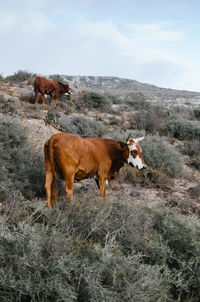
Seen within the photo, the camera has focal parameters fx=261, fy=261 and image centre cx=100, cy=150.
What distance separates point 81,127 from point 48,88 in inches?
166

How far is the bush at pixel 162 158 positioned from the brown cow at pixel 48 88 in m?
7.32

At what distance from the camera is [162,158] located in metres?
7.99

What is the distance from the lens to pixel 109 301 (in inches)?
80.0

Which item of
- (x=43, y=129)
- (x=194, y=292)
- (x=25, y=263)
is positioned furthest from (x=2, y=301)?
(x=43, y=129)

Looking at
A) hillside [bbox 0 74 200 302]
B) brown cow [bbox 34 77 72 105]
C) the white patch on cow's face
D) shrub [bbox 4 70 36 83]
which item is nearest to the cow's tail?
hillside [bbox 0 74 200 302]

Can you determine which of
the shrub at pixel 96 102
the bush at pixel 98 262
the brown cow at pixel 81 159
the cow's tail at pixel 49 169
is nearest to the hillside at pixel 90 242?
the bush at pixel 98 262

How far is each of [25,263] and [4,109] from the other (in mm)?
8926

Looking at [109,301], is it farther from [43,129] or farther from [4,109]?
[4,109]

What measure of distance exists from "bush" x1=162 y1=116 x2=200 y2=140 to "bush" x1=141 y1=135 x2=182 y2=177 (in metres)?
4.40

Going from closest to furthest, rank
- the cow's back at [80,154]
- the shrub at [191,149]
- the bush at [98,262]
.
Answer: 1. the bush at [98,262]
2. the cow's back at [80,154]
3. the shrub at [191,149]

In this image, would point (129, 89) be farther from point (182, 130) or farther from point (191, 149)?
point (191, 149)

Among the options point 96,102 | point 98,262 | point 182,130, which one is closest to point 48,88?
point 96,102

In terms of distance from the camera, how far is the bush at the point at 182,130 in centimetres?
1242

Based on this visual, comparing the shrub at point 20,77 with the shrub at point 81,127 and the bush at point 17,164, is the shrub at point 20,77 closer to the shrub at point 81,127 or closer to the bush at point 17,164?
the shrub at point 81,127
